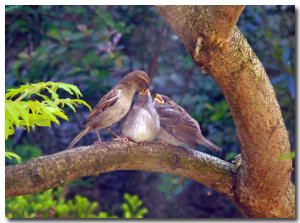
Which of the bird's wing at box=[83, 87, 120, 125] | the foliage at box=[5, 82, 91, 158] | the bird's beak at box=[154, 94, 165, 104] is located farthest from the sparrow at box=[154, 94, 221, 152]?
the foliage at box=[5, 82, 91, 158]

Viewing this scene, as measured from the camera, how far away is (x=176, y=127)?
2064 millimetres

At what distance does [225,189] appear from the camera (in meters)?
2.08

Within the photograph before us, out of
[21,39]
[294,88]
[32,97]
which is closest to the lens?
[32,97]

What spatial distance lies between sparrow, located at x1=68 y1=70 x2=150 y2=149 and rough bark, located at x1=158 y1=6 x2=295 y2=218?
0.82 ft

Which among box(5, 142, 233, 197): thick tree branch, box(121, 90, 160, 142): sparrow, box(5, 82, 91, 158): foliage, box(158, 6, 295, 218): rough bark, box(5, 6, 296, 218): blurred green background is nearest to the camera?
box(5, 82, 91, 158): foliage

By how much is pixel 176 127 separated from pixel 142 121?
11cm

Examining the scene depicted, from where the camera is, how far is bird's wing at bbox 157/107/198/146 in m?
2.06

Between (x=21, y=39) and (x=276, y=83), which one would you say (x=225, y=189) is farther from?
(x=21, y=39)

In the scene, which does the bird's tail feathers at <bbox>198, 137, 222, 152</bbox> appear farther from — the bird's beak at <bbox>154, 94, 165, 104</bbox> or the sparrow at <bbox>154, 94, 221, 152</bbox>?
the bird's beak at <bbox>154, 94, 165, 104</bbox>
